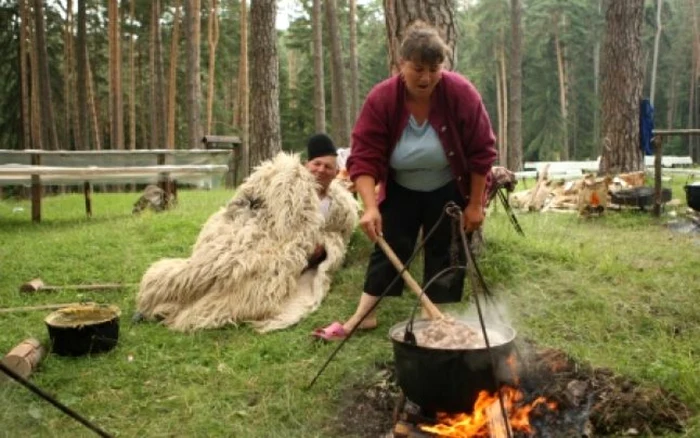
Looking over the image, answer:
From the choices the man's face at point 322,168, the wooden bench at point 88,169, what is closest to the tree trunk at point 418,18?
the man's face at point 322,168

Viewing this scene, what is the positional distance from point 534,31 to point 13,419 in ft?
116

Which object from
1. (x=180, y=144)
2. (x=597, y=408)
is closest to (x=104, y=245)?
(x=597, y=408)

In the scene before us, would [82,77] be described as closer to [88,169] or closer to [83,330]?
[88,169]

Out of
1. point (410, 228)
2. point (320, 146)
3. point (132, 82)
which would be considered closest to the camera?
point (410, 228)

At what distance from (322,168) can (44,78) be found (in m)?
13.5

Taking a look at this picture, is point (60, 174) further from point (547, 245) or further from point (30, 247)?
point (547, 245)

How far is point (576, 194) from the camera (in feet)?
30.3

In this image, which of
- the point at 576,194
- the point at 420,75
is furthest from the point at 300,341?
the point at 576,194

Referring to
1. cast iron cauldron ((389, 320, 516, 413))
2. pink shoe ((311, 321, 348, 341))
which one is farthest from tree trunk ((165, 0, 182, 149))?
cast iron cauldron ((389, 320, 516, 413))

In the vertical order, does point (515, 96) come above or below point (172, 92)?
below

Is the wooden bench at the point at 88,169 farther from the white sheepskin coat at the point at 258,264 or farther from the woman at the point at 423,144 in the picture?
the woman at the point at 423,144

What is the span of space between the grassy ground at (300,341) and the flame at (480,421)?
54 centimetres

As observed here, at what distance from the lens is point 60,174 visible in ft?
26.8

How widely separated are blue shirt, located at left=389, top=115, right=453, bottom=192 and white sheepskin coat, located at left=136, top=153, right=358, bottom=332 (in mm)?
1386
